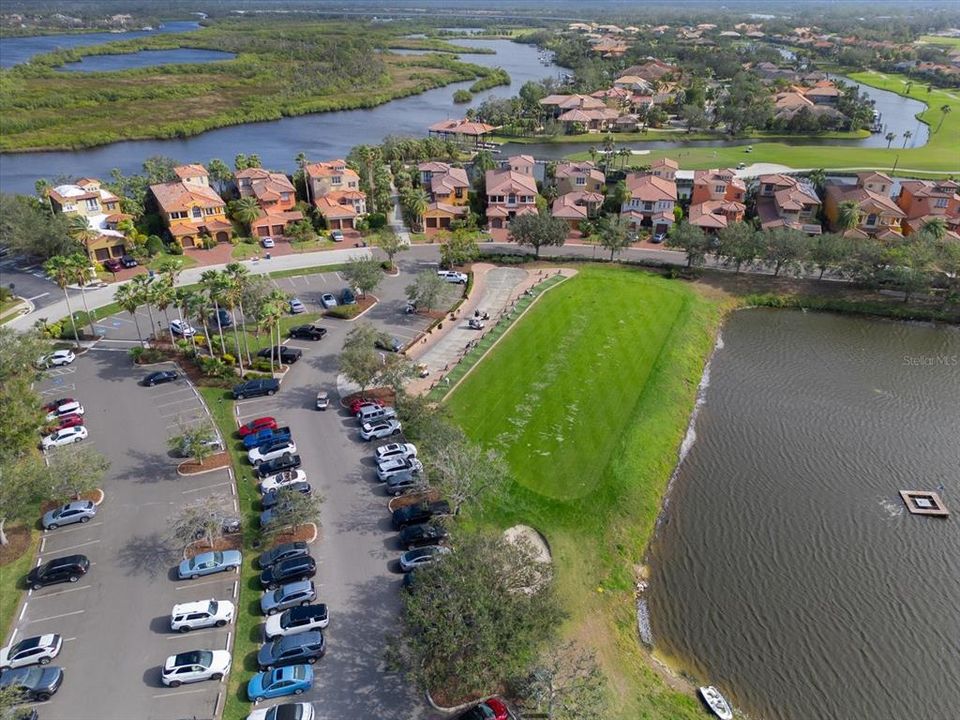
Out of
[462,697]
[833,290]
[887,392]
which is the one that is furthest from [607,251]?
[462,697]

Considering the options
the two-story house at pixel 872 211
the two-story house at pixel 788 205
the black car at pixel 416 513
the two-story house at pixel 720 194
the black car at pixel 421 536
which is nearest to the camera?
the black car at pixel 421 536

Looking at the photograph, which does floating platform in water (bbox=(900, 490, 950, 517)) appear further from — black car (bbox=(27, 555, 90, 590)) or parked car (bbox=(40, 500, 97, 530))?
parked car (bbox=(40, 500, 97, 530))

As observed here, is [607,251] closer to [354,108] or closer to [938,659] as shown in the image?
[938,659]

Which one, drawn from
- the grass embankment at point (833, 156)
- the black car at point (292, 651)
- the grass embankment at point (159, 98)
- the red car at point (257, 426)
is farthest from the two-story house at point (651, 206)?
the grass embankment at point (159, 98)

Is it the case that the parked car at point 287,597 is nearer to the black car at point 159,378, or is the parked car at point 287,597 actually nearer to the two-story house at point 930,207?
the black car at point 159,378

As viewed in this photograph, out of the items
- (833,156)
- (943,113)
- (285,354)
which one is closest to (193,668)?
(285,354)
